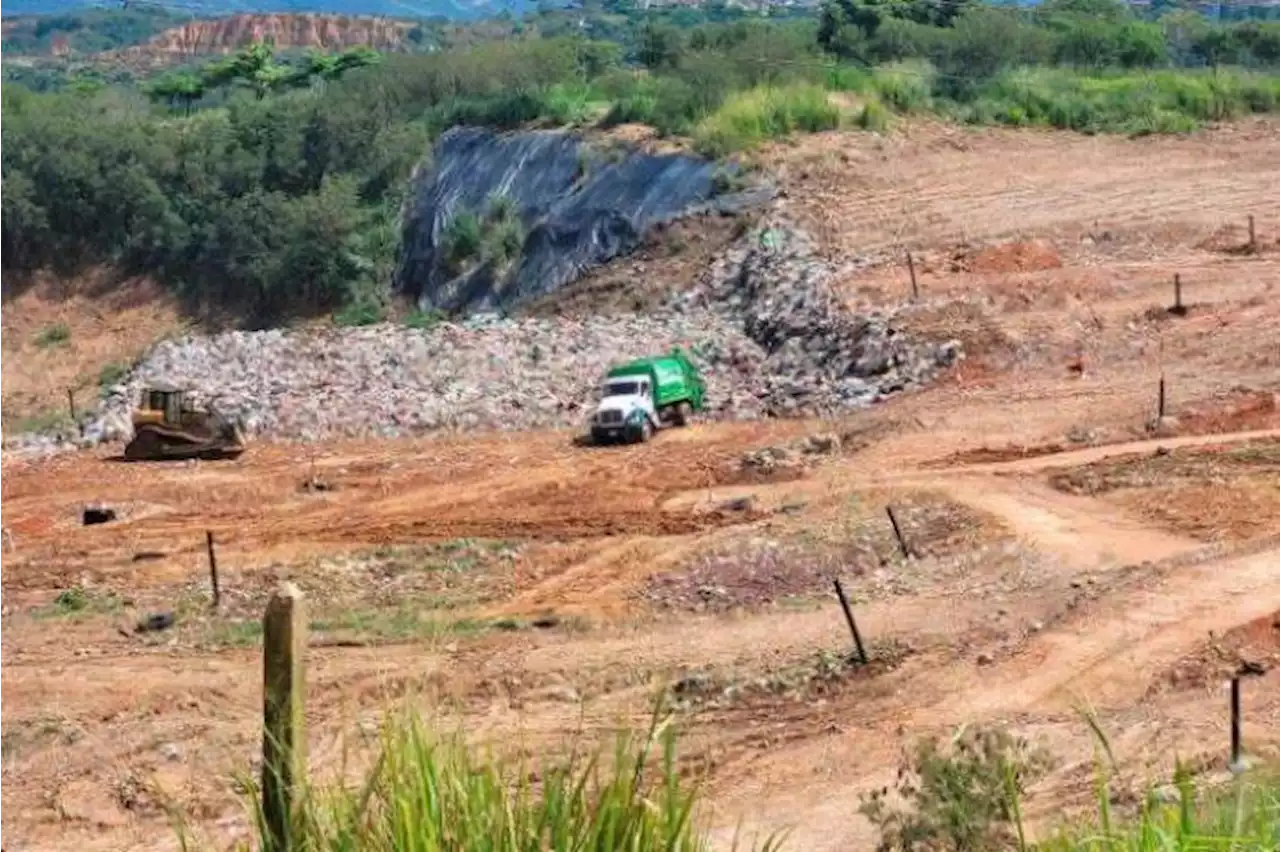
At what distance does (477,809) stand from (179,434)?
79.0 feet

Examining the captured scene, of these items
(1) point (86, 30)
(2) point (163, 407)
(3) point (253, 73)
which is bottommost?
(1) point (86, 30)

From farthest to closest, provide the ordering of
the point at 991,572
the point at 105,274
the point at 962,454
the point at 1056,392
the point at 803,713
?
the point at 105,274
the point at 1056,392
the point at 962,454
the point at 991,572
the point at 803,713

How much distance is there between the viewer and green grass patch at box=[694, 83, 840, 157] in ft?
126

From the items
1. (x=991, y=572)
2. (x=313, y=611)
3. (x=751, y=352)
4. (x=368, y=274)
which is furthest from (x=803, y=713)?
(x=368, y=274)

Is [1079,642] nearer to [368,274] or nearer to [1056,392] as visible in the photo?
[1056,392]

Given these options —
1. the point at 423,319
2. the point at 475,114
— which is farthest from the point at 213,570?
the point at 475,114

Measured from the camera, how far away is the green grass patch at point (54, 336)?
4653 cm

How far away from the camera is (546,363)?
31.3 m

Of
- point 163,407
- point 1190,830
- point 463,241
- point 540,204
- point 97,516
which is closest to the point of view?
point 1190,830

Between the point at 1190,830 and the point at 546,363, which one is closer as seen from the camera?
the point at 1190,830

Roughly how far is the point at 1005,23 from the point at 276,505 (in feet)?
106

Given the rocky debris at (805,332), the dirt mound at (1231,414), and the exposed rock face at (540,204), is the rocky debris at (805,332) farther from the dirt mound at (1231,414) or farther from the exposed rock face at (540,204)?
the dirt mound at (1231,414)

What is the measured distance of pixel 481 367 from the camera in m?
31.3

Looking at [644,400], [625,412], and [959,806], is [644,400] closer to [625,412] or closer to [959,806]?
[625,412]
